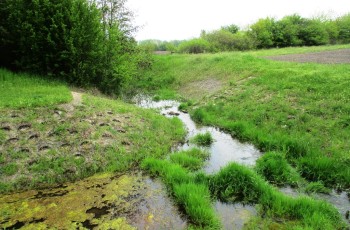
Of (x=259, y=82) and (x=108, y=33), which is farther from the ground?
(x=108, y=33)

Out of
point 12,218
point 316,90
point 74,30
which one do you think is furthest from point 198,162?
point 74,30

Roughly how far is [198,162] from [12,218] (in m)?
5.29

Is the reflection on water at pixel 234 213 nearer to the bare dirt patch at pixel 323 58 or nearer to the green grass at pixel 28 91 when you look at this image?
the green grass at pixel 28 91

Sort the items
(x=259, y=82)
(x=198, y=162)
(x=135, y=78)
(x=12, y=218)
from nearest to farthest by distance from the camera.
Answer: (x=12, y=218) < (x=198, y=162) < (x=259, y=82) < (x=135, y=78)

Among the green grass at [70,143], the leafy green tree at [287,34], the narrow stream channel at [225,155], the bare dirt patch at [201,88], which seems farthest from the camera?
the leafy green tree at [287,34]

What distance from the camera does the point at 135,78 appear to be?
26.4 m

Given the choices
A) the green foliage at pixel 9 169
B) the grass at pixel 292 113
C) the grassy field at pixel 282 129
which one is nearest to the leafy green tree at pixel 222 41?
the grassy field at pixel 282 129

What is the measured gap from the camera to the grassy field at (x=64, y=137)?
7.43 m

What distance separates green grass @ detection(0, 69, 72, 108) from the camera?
31.8ft

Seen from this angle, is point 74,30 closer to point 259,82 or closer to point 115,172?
point 115,172

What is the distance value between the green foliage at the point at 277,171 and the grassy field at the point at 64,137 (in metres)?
3.49

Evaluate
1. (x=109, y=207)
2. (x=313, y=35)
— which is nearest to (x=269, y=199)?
(x=109, y=207)

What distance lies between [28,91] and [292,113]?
11392 millimetres

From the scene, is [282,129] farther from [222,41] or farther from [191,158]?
[222,41]
